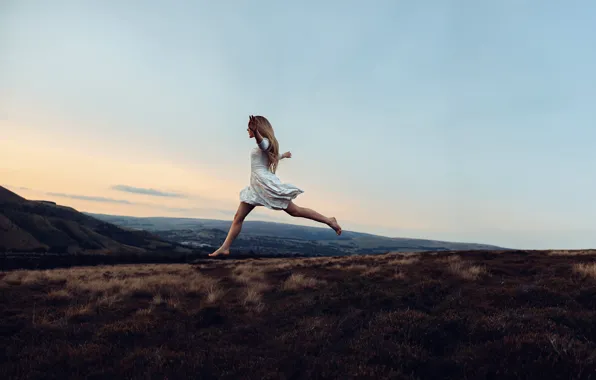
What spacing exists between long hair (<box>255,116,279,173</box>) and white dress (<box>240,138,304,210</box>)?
64 millimetres

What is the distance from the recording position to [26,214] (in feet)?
412

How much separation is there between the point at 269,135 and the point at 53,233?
136 m

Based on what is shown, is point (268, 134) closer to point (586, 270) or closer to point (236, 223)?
point (236, 223)

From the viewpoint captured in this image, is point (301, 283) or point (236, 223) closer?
point (236, 223)

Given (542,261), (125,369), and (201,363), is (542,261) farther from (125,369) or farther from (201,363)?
(125,369)

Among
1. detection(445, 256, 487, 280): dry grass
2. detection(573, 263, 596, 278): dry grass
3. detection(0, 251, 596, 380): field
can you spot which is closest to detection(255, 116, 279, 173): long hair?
detection(0, 251, 596, 380): field

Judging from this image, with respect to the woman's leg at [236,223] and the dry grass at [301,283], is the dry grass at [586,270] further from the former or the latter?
the woman's leg at [236,223]

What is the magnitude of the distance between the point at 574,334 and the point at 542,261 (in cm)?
1161

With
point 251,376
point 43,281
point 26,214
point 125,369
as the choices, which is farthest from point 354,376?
point 26,214

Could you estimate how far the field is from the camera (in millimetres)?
7910

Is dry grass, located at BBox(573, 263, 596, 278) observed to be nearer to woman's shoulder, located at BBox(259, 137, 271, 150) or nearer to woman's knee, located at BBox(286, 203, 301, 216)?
woman's knee, located at BBox(286, 203, 301, 216)

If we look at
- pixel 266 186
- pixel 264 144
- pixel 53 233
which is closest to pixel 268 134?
pixel 264 144

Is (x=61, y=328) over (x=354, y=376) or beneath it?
beneath

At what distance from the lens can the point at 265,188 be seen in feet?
14.5
